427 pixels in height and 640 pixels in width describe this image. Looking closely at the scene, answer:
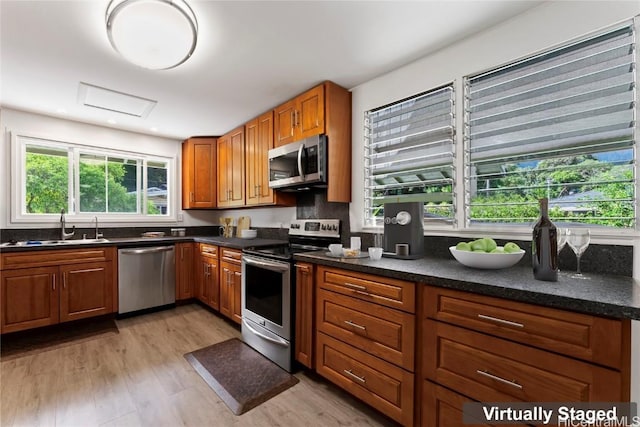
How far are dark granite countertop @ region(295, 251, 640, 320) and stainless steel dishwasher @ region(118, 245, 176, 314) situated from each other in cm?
262

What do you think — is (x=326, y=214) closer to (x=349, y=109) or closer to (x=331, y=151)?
(x=331, y=151)

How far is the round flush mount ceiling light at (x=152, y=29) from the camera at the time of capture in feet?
4.66

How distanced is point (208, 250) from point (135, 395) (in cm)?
172

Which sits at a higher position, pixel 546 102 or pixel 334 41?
pixel 334 41

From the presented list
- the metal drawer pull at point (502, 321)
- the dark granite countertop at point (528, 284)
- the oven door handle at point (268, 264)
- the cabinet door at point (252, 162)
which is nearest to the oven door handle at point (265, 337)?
the oven door handle at point (268, 264)

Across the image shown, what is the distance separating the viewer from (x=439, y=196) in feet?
6.56

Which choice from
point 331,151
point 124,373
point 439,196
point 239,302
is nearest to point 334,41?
point 331,151

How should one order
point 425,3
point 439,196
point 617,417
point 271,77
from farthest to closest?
1. point 271,77
2. point 439,196
3. point 425,3
4. point 617,417

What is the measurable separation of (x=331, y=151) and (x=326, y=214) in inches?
26.0

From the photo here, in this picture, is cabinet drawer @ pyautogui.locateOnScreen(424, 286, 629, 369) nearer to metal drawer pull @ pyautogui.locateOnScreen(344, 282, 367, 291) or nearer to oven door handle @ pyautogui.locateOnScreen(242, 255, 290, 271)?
metal drawer pull @ pyautogui.locateOnScreen(344, 282, 367, 291)

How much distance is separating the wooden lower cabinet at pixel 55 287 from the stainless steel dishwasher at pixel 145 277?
0.08 metres

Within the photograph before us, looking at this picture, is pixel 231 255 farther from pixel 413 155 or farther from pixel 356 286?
pixel 413 155

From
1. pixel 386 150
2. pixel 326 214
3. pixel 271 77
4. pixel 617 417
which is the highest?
pixel 271 77

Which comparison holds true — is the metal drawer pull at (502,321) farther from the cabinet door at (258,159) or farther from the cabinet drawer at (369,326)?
the cabinet door at (258,159)
